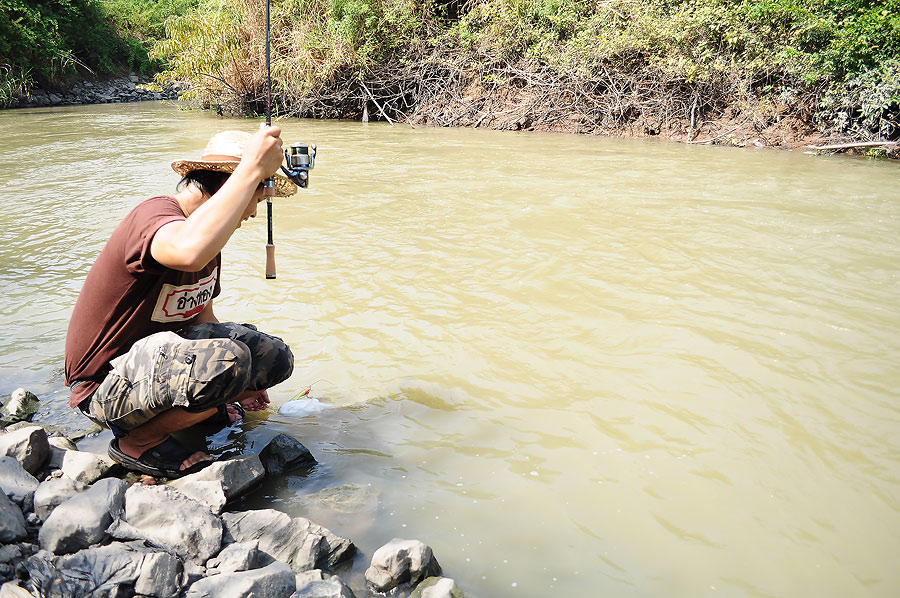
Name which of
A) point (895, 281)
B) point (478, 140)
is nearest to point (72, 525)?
point (895, 281)

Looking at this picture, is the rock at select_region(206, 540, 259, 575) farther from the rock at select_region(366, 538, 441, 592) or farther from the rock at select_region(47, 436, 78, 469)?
the rock at select_region(47, 436, 78, 469)

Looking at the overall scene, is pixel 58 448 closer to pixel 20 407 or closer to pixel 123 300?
pixel 20 407

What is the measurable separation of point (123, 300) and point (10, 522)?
761 mm

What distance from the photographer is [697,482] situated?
8.01 ft

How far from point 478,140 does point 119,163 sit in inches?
257

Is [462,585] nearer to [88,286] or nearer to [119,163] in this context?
[88,286]

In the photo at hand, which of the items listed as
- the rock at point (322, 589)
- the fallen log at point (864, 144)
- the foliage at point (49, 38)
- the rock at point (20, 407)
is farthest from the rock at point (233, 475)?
the foliage at point (49, 38)

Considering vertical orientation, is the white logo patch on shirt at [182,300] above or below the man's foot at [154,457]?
above

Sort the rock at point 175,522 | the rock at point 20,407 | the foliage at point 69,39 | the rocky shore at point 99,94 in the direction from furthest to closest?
the rocky shore at point 99,94
the foliage at point 69,39
the rock at point 20,407
the rock at point 175,522

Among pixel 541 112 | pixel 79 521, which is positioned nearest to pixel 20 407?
pixel 79 521

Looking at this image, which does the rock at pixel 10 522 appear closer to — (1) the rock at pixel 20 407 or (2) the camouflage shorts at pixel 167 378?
(2) the camouflage shorts at pixel 167 378

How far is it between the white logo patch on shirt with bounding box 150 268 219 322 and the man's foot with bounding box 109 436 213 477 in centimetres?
46

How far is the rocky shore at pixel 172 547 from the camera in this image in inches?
68.7

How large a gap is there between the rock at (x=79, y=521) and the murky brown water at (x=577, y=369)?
517mm
